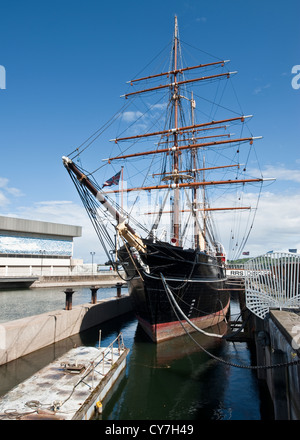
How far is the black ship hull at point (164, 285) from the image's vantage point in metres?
16.2

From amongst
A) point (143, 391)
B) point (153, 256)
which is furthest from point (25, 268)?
point (143, 391)

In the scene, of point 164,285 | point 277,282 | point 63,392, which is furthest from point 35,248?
point 277,282

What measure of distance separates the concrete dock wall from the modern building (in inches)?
1553

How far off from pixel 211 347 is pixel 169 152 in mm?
16042

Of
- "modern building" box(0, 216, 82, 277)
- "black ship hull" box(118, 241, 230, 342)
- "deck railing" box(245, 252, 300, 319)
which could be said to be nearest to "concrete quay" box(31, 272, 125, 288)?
"modern building" box(0, 216, 82, 277)

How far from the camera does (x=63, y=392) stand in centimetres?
859

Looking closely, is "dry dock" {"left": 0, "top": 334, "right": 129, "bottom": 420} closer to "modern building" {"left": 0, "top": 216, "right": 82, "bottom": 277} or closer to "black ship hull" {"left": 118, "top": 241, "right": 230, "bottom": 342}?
"black ship hull" {"left": 118, "top": 241, "right": 230, "bottom": 342}

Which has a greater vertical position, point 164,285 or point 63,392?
point 164,285

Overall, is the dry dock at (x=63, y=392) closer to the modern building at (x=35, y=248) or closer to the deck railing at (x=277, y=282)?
the deck railing at (x=277, y=282)

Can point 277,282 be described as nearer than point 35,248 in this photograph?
Yes

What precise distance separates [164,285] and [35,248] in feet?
185

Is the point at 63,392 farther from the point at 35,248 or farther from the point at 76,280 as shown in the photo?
the point at 35,248

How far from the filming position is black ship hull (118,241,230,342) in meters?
16.2
